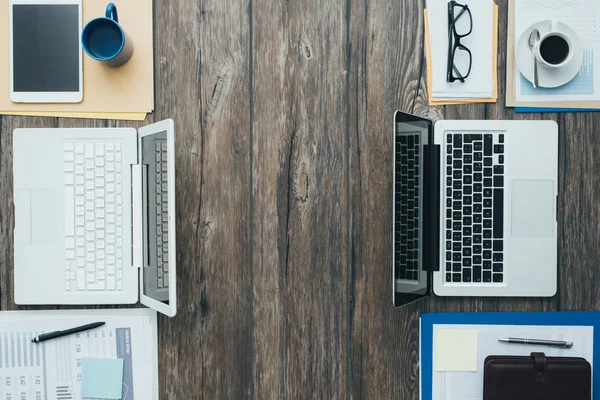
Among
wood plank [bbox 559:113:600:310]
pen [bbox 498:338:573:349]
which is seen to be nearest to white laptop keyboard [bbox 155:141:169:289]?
pen [bbox 498:338:573:349]

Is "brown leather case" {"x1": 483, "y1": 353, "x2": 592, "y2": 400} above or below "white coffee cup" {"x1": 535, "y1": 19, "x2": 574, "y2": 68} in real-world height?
below

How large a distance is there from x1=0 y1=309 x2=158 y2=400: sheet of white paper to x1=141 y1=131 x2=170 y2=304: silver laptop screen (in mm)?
104

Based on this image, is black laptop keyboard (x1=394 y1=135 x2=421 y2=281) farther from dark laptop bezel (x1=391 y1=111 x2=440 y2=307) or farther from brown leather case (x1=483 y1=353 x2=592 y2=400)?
brown leather case (x1=483 y1=353 x2=592 y2=400)

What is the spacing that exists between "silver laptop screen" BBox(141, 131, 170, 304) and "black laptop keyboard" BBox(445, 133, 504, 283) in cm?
57

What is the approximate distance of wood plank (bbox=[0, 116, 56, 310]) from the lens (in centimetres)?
99

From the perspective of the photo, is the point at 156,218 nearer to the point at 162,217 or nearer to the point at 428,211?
the point at 162,217

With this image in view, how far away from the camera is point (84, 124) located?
0.99 m

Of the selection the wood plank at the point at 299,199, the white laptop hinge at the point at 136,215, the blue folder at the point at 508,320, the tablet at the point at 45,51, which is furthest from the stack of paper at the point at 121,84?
the blue folder at the point at 508,320

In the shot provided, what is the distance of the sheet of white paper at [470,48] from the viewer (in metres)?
0.98

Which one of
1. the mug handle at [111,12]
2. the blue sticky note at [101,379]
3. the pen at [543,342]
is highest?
the mug handle at [111,12]

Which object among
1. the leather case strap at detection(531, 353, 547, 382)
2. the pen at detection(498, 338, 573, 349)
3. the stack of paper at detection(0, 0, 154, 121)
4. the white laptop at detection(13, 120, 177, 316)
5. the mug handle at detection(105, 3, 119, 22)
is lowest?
the leather case strap at detection(531, 353, 547, 382)

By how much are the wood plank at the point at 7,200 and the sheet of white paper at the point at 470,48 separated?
810mm

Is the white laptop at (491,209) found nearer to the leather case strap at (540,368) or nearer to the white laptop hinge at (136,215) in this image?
the leather case strap at (540,368)

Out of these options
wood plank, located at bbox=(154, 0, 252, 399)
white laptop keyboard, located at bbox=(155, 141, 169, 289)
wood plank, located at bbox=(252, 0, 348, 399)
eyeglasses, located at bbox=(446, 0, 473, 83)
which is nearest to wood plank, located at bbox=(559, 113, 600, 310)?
eyeglasses, located at bbox=(446, 0, 473, 83)
